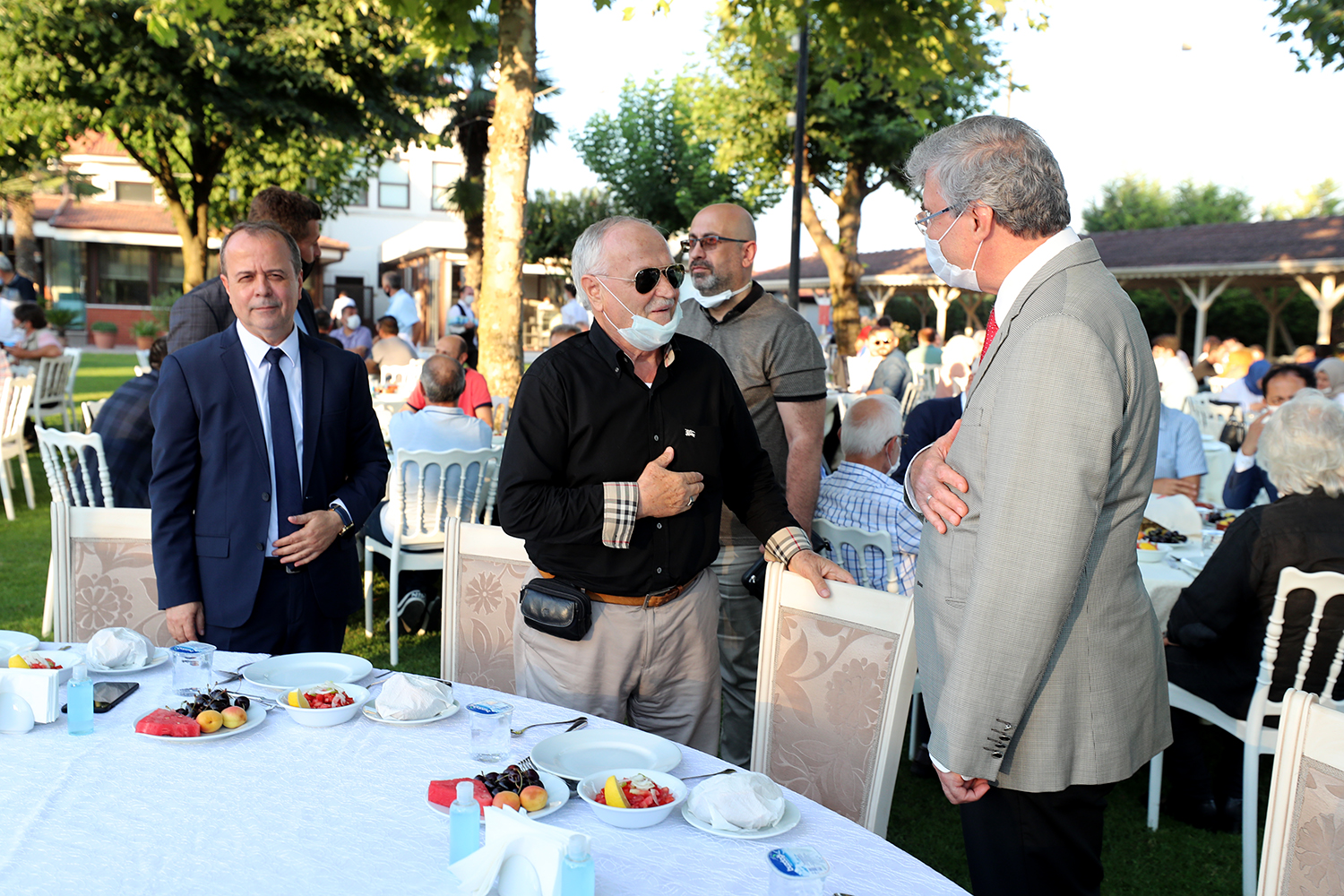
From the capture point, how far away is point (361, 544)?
6.18 meters

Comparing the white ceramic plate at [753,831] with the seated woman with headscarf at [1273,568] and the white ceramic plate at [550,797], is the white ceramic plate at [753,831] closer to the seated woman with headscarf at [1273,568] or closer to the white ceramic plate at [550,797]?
the white ceramic plate at [550,797]

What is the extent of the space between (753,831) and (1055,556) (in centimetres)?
65

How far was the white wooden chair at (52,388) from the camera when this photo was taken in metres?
9.23

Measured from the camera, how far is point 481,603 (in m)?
2.81

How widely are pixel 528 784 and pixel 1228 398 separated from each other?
36.0 feet

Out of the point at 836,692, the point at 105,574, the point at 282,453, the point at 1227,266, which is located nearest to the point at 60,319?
the point at 105,574

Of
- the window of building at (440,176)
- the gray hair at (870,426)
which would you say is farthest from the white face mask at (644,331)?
the window of building at (440,176)

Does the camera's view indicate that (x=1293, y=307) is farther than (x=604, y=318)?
Yes

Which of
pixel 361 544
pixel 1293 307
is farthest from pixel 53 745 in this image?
pixel 1293 307

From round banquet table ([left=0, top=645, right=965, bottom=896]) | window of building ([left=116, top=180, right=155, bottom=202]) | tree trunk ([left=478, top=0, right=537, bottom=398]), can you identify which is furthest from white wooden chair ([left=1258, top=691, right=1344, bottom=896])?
window of building ([left=116, top=180, right=155, bottom=202])

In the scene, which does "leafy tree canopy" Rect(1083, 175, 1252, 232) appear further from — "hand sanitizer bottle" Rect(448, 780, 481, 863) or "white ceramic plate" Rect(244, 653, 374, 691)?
"hand sanitizer bottle" Rect(448, 780, 481, 863)

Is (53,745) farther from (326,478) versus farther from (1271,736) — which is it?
(1271,736)

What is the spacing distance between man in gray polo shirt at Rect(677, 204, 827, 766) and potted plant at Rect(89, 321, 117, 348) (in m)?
30.1

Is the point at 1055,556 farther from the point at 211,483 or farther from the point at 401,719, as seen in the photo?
the point at 211,483
